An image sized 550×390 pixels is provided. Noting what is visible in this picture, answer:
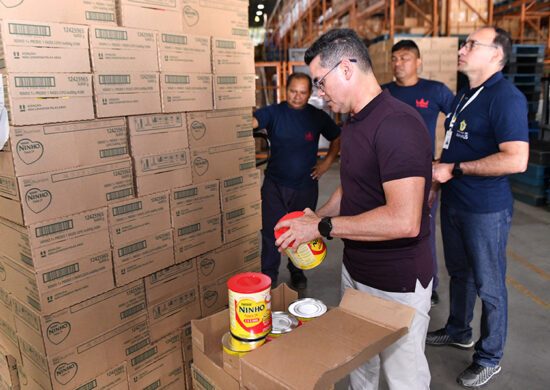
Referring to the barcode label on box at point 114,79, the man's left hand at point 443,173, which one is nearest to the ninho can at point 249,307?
the barcode label on box at point 114,79

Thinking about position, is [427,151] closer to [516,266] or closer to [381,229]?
[381,229]

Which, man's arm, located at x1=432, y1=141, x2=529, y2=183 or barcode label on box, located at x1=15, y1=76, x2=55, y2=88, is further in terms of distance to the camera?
man's arm, located at x1=432, y1=141, x2=529, y2=183

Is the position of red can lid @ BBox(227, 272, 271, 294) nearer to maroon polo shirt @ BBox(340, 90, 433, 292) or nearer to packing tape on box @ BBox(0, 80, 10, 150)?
maroon polo shirt @ BBox(340, 90, 433, 292)

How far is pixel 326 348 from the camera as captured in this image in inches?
49.8

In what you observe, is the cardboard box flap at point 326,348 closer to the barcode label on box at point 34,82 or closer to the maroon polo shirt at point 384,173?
the maroon polo shirt at point 384,173

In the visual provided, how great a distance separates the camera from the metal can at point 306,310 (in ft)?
5.50

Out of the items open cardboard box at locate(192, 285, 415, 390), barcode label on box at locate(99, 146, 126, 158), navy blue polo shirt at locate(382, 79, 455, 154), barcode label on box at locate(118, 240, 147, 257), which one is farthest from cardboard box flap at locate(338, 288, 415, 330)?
navy blue polo shirt at locate(382, 79, 455, 154)

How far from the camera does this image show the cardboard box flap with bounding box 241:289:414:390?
114 centimetres

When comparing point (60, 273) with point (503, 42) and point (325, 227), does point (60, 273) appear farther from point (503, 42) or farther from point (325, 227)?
point (503, 42)

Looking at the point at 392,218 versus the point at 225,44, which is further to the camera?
the point at 225,44

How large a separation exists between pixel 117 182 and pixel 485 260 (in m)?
2.09

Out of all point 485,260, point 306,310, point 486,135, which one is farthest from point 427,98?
point 306,310

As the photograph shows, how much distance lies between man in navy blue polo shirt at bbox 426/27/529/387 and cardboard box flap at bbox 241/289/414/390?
52.8 inches

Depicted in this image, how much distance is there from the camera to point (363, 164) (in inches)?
66.1
